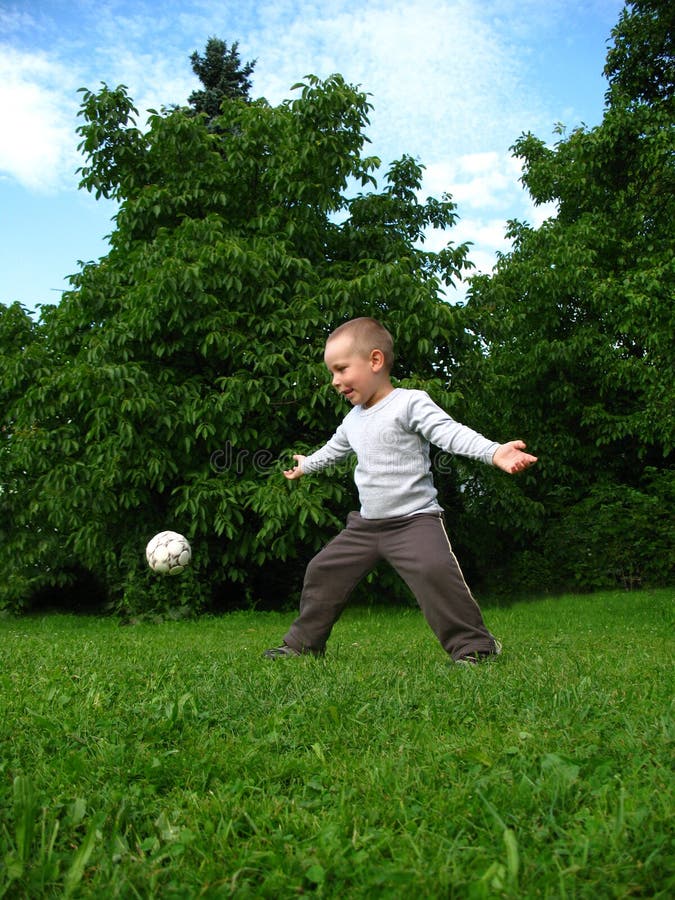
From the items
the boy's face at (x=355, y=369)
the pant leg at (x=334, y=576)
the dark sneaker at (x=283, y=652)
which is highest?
the boy's face at (x=355, y=369)

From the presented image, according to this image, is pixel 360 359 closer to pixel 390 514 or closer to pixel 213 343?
pixel 390 514

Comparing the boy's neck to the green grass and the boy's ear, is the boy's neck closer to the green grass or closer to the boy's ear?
the boy's ear

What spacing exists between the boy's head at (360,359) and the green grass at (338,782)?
1.43 m

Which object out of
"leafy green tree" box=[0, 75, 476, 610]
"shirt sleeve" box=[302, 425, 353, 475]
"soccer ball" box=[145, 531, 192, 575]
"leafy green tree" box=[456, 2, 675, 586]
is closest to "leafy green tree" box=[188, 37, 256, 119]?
"leafy green tree" box=[456, 2, 675, 586]

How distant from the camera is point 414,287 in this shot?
30.9ft

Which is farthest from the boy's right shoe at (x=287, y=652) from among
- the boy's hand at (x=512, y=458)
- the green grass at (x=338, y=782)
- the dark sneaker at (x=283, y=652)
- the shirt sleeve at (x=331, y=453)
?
the boy's hand at (x=512, y=458)

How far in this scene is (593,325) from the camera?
48.2 feet

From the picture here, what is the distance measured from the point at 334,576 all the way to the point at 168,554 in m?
4.21

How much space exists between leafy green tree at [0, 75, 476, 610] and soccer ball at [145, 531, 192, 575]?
697 millimetres

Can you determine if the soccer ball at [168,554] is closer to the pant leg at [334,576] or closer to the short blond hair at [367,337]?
the pant leg at [334,576]

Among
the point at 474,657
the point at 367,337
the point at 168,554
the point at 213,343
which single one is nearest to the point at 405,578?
the point at 474,657

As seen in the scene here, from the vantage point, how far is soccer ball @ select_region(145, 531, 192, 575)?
8.12 m

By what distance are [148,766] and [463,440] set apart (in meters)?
2.15

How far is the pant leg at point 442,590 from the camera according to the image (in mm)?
3877
